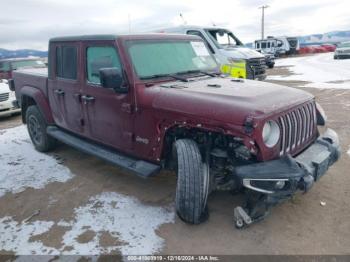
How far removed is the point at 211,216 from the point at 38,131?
12.5 ft

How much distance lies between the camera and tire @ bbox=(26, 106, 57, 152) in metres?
5.73

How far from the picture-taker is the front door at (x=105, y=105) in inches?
150

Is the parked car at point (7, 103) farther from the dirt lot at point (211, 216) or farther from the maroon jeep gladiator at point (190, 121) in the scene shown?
the dirt lot at point (211, 216)

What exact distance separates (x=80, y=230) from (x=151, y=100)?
1.55 meters

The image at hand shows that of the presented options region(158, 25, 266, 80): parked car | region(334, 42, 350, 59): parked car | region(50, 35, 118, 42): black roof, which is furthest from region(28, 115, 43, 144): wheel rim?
region(334, 42, 350, 59): parked car

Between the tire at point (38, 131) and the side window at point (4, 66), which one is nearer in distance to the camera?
the tire at point (38, 131)

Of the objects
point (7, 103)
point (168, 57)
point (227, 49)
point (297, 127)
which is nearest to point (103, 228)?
point (168, 57)

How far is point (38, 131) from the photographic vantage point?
589 cm

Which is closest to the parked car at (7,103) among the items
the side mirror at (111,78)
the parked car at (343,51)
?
the side mirror at (111,78)

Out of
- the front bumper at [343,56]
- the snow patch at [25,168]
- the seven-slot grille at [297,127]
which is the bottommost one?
the snow patch at [25,168]

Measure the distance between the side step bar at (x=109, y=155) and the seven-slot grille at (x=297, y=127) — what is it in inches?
54.9

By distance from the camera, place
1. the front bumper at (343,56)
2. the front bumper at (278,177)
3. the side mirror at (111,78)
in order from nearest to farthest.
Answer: the front bumper at (278,177) → the side mirror at (111,78) → the front bumper at (343,56)

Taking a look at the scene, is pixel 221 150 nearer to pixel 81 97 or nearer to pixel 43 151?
pixel 81 97

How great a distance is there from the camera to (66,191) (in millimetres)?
4320
